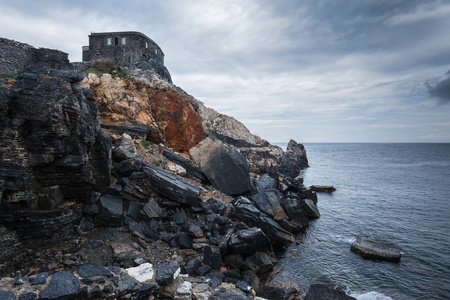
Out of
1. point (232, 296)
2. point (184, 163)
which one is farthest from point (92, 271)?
point (184, 163)

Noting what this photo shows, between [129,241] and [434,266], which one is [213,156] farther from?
[434,266]

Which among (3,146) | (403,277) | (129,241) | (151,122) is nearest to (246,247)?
(129,241)

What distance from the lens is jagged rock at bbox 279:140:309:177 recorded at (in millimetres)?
60938

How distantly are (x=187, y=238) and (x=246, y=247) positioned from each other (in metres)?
3.82

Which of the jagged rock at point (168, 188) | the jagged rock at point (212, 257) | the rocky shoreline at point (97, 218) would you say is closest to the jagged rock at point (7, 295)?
the rocky shoreline at point (97, 218)

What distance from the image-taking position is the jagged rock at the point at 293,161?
6094cm

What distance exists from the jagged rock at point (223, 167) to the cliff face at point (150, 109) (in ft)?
9.75

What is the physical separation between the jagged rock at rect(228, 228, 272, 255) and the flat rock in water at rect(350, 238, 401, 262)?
29.7 ft

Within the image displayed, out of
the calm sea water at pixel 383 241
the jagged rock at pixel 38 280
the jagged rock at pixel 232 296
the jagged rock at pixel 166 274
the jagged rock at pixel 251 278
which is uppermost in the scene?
the jagged rock at pixel 38 280

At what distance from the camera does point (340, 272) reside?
50.5ft

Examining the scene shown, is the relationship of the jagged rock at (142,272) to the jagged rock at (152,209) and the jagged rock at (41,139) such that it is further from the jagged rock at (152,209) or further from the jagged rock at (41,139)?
the jagged rock at (41,139)

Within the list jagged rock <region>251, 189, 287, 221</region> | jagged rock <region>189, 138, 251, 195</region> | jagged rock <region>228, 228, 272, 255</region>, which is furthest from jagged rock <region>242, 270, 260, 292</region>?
jagged rock <region>189, 138, 251, 195</region>

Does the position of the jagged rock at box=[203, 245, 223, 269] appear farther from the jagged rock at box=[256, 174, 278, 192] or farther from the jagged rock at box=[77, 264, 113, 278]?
the jagged rock at box=[256, 174, 278, 192]

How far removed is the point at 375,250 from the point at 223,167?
14927mm
